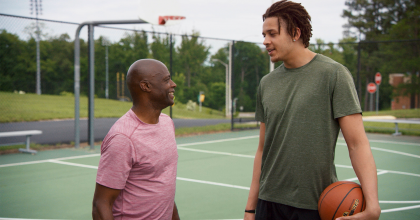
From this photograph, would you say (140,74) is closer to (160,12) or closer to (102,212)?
(102,212)

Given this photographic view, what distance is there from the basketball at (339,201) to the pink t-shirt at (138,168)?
853mm

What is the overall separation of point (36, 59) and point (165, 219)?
775 inches

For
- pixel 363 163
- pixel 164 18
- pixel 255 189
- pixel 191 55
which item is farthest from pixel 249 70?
pixel 363 163

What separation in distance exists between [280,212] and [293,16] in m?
1.16

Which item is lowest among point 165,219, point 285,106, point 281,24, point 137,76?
point 165,219

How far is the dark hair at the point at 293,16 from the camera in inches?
90.8

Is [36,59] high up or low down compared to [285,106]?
up

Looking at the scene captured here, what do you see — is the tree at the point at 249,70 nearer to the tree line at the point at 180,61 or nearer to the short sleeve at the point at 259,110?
the tree line at the point at 180,61

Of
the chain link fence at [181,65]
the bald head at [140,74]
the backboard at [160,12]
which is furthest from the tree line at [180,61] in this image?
the bald head at [140,74]

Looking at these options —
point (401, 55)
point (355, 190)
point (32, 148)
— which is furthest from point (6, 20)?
point (401, 55)

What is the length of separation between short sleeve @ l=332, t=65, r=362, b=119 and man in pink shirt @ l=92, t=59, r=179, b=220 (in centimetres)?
93

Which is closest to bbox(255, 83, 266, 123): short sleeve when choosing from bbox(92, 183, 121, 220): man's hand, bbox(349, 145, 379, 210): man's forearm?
bbox(349, 145, 379, 210): man's forearm

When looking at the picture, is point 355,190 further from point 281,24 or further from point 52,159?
point 52,159

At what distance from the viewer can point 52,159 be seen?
9273 mm
